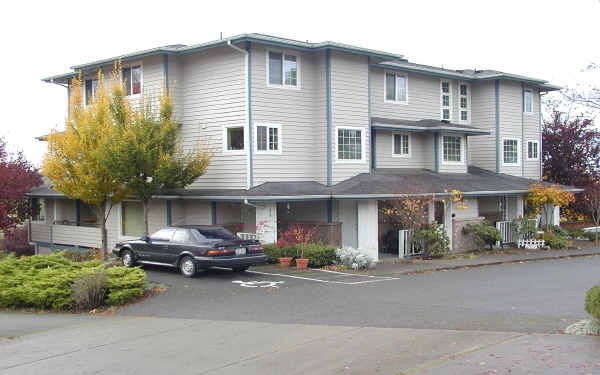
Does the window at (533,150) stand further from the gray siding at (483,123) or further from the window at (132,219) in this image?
the window at (132,219)

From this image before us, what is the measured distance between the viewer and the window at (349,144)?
22.5m

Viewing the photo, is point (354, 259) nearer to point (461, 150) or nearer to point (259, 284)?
point (259, 284)

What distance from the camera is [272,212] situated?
20.6m

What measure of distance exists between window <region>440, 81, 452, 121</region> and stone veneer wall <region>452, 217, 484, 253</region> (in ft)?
19.9

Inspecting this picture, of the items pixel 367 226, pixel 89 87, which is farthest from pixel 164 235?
pixel 89 87

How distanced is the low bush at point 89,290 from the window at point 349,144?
11.4 m

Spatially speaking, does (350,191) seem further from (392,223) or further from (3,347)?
(3,347)

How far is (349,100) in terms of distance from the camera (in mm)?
22703

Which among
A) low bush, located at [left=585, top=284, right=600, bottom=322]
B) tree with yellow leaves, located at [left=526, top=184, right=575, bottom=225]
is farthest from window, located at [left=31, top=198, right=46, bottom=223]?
low bush, located at [left=585, top=284, right=600, bottom=322]

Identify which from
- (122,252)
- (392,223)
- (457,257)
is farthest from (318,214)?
(122,252)

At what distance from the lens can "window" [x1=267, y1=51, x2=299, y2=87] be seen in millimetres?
21375

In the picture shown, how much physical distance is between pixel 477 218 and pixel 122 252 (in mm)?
15288

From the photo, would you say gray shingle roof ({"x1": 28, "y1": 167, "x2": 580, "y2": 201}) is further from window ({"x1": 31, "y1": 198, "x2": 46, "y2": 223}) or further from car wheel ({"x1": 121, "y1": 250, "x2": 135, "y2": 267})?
car wheel ({"x1": 121, "y1": 250, "x2": 135, "y2": 267})

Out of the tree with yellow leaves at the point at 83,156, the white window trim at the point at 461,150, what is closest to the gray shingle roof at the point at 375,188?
the white window trim at the point at 461,150
